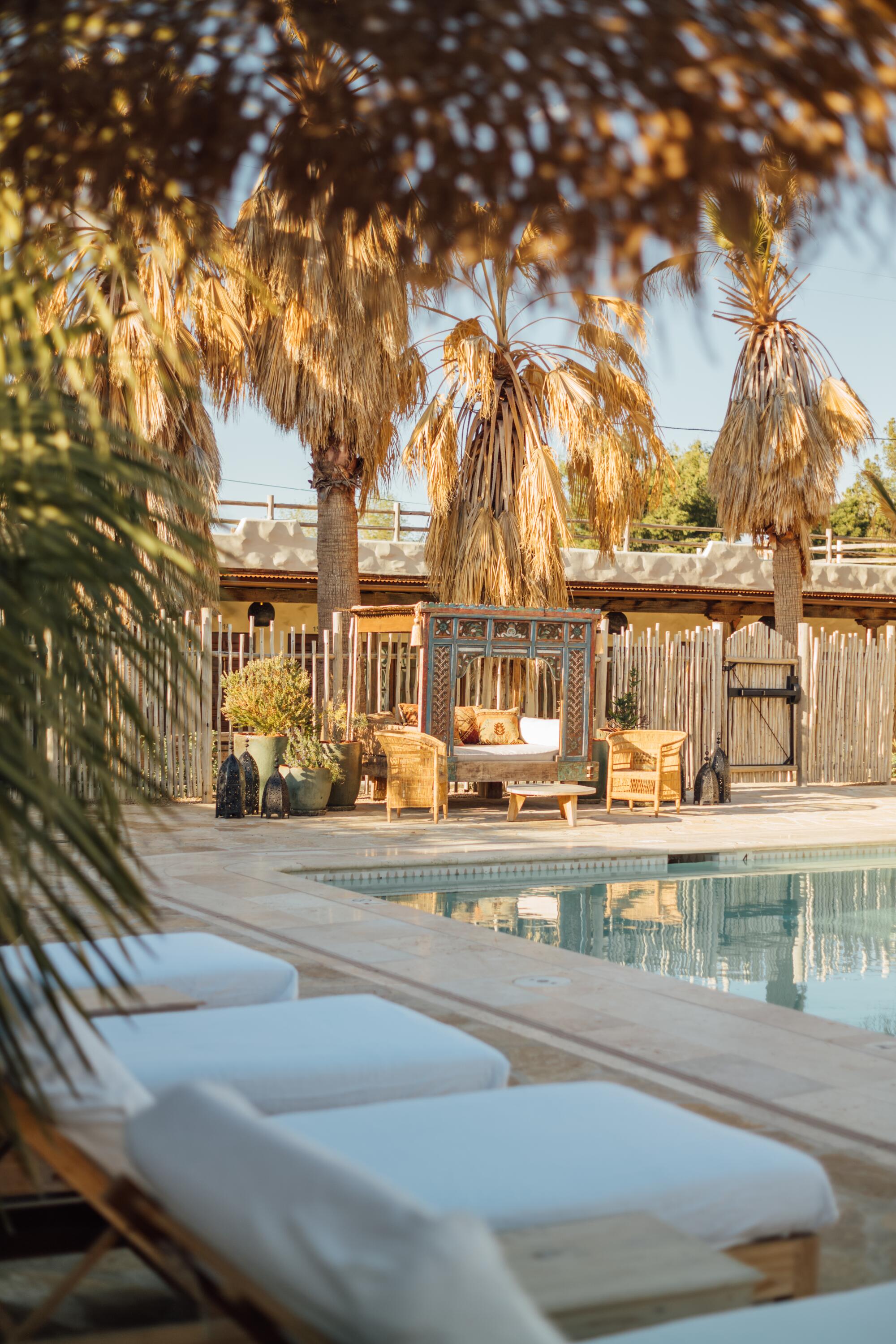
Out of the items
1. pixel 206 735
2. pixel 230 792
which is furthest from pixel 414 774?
pixel 206 735

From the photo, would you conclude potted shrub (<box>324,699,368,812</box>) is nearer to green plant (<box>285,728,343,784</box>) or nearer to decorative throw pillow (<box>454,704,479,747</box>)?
green plant (<box>285,728,343,784</box>)

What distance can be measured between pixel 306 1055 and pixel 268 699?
30.8 ft

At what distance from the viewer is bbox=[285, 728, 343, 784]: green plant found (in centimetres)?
1211

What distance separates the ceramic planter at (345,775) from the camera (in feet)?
40.3

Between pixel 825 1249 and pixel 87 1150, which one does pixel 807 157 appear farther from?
pixel 825 1249

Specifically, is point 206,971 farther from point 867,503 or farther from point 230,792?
point 867,503

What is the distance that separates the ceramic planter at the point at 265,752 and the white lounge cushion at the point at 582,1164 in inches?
379

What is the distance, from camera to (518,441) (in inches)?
543

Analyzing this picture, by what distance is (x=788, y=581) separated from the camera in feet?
54.7

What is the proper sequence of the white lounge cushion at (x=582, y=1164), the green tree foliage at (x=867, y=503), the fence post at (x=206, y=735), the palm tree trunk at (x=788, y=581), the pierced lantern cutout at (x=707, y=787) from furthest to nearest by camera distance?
1. the green tree foliage at (x=867, y=503)
2. the palm tree trunk at (x=788, y=581)
3. the pierced lantern cutout at (x=707, y=787)
4. the fence post at (x=206, y=735)
5. the white lounge cushion at (x=582, y=1164)

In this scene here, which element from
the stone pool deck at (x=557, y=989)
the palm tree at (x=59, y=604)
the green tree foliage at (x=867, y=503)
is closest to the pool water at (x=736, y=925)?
the stone pool deck at (x=557, y=989)

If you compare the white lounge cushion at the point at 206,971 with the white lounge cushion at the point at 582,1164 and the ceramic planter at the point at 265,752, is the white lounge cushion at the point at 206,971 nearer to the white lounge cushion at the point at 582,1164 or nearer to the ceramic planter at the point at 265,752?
the white lounge cushion at the point at 582,1164

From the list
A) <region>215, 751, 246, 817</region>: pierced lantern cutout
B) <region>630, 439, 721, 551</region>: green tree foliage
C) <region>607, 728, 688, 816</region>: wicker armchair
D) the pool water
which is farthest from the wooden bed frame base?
<region>630, 439, 721, 551</region>: green tree foliage

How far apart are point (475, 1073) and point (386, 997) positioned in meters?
2.25
